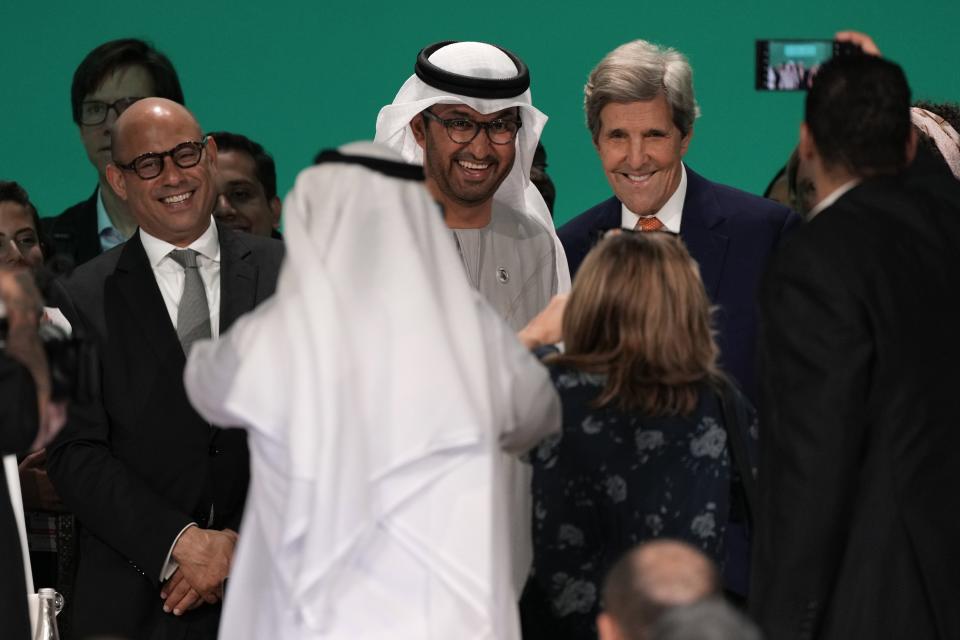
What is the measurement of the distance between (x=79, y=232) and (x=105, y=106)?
0.47 meters

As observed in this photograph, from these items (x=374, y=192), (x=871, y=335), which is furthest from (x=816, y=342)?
(x=374, y=192)

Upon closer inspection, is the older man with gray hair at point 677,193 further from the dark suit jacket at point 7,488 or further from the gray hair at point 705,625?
the gray hair at point 705,625

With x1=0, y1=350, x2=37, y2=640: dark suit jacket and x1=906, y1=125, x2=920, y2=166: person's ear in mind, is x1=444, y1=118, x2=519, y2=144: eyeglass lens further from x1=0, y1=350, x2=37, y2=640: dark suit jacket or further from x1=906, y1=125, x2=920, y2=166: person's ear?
x1=0, y1=350, x2=37, y2=640: dark suit jacket

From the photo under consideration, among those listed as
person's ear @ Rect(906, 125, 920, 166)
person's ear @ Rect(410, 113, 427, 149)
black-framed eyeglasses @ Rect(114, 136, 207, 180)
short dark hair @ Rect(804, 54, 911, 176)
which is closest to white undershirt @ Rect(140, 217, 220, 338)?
black-framed eyeglasses @ Rect(114, 136, 207, 180)

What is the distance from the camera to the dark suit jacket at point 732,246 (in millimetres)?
Result: 4348

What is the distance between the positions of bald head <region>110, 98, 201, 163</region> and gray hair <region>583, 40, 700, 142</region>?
1.15 metres

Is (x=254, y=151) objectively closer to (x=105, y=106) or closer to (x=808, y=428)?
(x=105, y=106)

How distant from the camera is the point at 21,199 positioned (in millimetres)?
5137

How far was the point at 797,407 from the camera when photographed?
3082mm

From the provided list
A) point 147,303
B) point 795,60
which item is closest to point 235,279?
point 147,303

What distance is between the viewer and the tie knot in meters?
4.26

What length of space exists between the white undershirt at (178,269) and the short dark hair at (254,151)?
175 cm

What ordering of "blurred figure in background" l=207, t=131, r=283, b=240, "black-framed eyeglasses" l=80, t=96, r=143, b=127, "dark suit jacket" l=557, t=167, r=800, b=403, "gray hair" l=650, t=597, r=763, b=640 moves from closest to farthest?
"gray hair" l=650, t=597, r=763, b=640 < "dark suit jacket" l=557, t=167, r=800, b=403 < "black-framed eyeglasses" l=80, t=96, r=143, b=127 < "blurred figure in background" l=207, t=131, r=283, b=240

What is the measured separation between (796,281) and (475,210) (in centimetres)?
153
